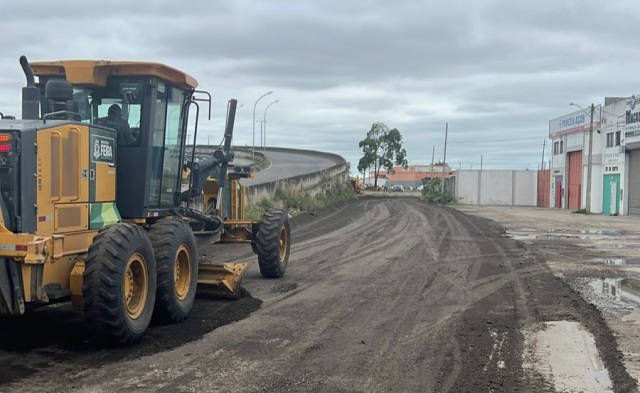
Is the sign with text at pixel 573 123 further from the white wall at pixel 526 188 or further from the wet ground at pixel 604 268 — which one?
the wet ground at pixel 604 268

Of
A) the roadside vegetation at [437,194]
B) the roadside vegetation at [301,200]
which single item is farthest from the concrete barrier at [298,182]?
the roadside vegetation at [437,194]

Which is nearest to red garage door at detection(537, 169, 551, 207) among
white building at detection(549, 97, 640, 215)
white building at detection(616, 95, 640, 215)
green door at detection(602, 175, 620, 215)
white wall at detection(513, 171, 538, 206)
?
white wall at detection(513, 171, 538, 206)

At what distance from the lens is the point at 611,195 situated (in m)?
46.0

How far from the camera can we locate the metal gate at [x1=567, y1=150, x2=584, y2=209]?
54.2 metres

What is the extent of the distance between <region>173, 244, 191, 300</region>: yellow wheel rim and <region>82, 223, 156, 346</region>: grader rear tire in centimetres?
123

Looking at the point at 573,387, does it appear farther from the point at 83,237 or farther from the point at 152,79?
the point at 152,79

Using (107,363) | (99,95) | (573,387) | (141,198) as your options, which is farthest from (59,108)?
(573,387)

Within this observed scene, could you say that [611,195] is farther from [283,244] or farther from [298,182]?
[283,244]

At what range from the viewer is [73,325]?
27.2ft

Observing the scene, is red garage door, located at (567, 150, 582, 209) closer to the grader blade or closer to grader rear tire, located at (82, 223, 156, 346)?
the grader blade

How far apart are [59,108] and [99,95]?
2.18ft

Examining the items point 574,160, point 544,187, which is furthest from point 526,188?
point 574,160

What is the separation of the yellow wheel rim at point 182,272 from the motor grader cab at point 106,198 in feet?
0.06

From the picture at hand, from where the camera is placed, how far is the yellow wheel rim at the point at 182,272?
8.83 meters
